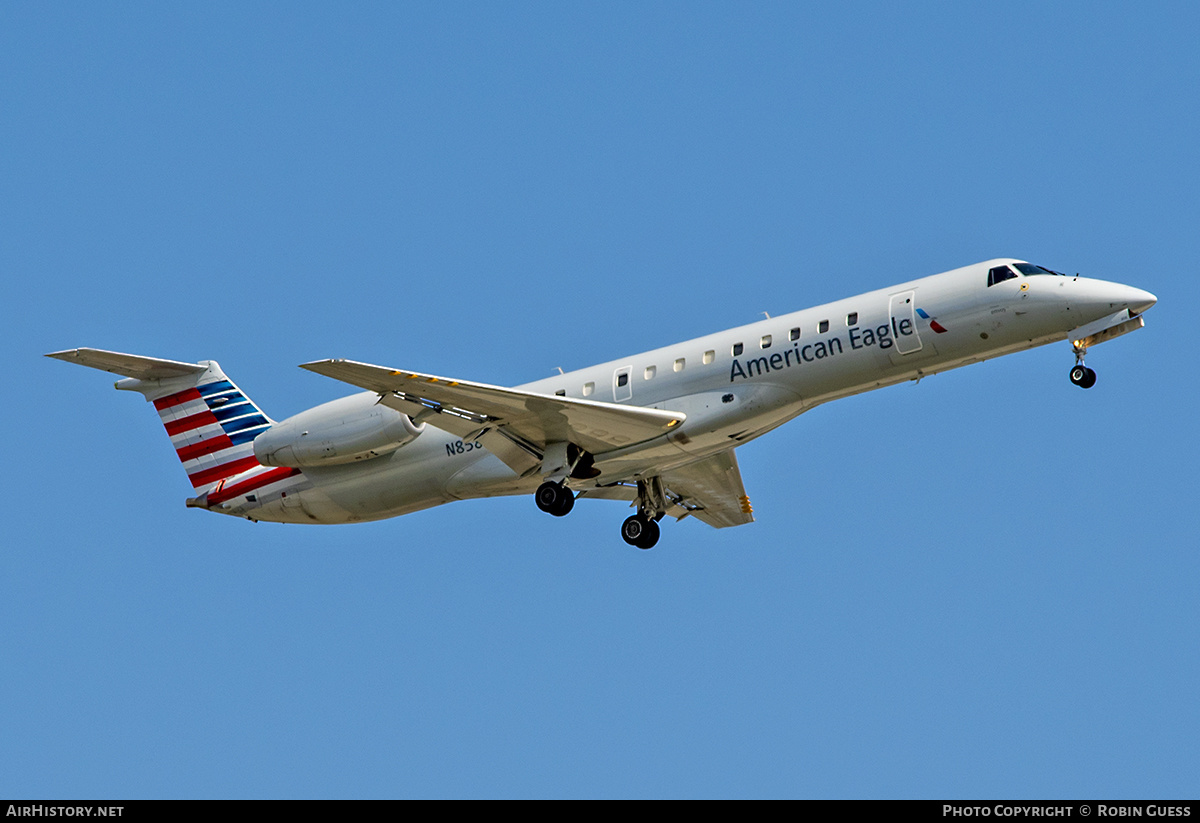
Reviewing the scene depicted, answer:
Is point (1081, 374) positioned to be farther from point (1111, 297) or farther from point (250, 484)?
point (250, 484)

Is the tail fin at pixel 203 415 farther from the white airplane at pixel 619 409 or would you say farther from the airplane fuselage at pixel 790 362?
the airplane fuselage at pixel 790 362

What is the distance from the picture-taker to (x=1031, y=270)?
21.6m

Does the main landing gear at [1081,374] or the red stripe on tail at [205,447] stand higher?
the red stripe on tail at [205,447]

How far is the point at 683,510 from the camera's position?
1077 inches

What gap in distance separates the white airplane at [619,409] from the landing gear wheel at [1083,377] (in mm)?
33

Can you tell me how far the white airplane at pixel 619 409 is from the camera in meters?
21.5

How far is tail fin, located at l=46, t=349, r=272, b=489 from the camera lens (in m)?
27.4

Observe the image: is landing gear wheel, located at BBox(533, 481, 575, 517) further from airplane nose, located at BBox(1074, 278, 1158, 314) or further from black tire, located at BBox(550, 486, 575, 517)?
airplane nose, located at BBox(1074, 278, 1158, 314)

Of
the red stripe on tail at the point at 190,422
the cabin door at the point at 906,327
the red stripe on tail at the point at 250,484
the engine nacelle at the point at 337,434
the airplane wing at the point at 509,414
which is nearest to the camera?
the cabin door at the point at 906,327

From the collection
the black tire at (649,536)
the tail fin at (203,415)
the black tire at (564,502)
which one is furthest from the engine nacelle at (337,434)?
the black tire at (649,536)

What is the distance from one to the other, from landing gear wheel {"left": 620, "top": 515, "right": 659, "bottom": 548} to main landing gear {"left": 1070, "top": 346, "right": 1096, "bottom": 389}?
27.1ft
